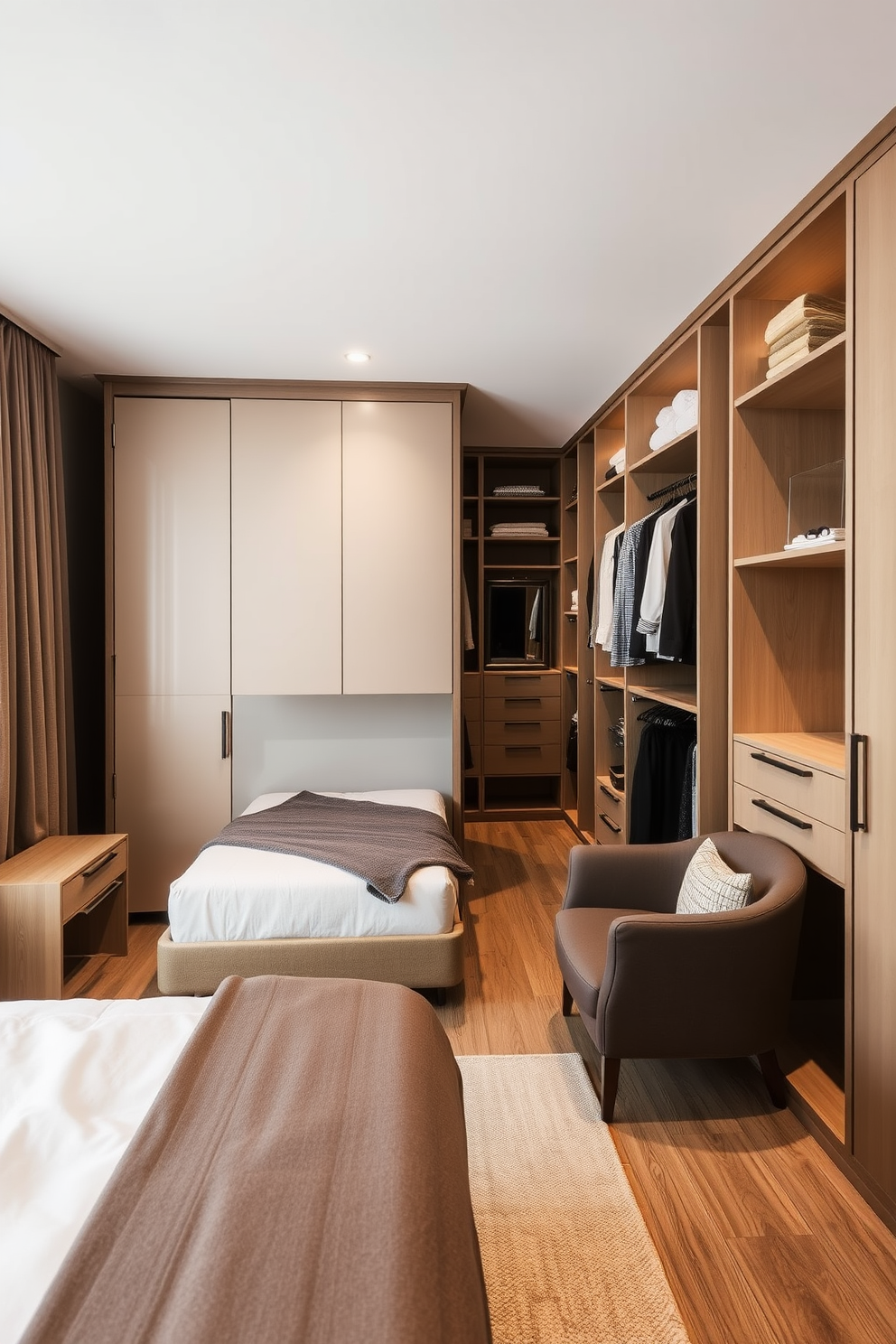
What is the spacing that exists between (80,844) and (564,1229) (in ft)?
7.45

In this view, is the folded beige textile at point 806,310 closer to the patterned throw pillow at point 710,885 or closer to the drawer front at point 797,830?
the drawer front at point 797,830

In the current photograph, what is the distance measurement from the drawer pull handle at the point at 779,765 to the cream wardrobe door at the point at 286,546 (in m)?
2.00

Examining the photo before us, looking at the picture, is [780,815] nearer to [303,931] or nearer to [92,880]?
[303,931]

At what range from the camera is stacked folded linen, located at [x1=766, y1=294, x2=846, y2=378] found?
7.16ft

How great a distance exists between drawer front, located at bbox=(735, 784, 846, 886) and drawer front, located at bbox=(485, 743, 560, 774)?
2.76 m

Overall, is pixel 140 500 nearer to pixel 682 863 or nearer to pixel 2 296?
pixel 2 296

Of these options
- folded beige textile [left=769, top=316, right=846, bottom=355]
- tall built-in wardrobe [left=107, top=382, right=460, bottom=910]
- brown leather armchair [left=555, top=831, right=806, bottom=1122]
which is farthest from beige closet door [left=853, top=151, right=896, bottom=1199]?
tall built-in wardrobe [left=107, top=382, right=460, bottom=910]

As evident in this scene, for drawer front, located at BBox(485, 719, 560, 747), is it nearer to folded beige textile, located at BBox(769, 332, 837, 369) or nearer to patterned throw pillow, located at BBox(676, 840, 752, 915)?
patterned throw pillow, located at BBox(676, 840, 752, 915)

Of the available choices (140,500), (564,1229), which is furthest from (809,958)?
(140,500)

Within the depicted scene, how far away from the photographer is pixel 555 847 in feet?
15.5

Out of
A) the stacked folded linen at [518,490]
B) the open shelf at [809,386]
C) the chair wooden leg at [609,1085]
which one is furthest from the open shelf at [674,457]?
the chair wooden leg at [609,1085]

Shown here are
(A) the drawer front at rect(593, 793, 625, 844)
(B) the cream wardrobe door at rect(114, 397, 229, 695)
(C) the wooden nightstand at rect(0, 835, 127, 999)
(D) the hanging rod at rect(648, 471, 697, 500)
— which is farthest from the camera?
(A) the drawer front at rect(593, 793, 625, 844)

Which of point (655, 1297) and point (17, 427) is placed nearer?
point (655, 1297)

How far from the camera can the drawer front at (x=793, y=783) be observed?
1983 millimetres
